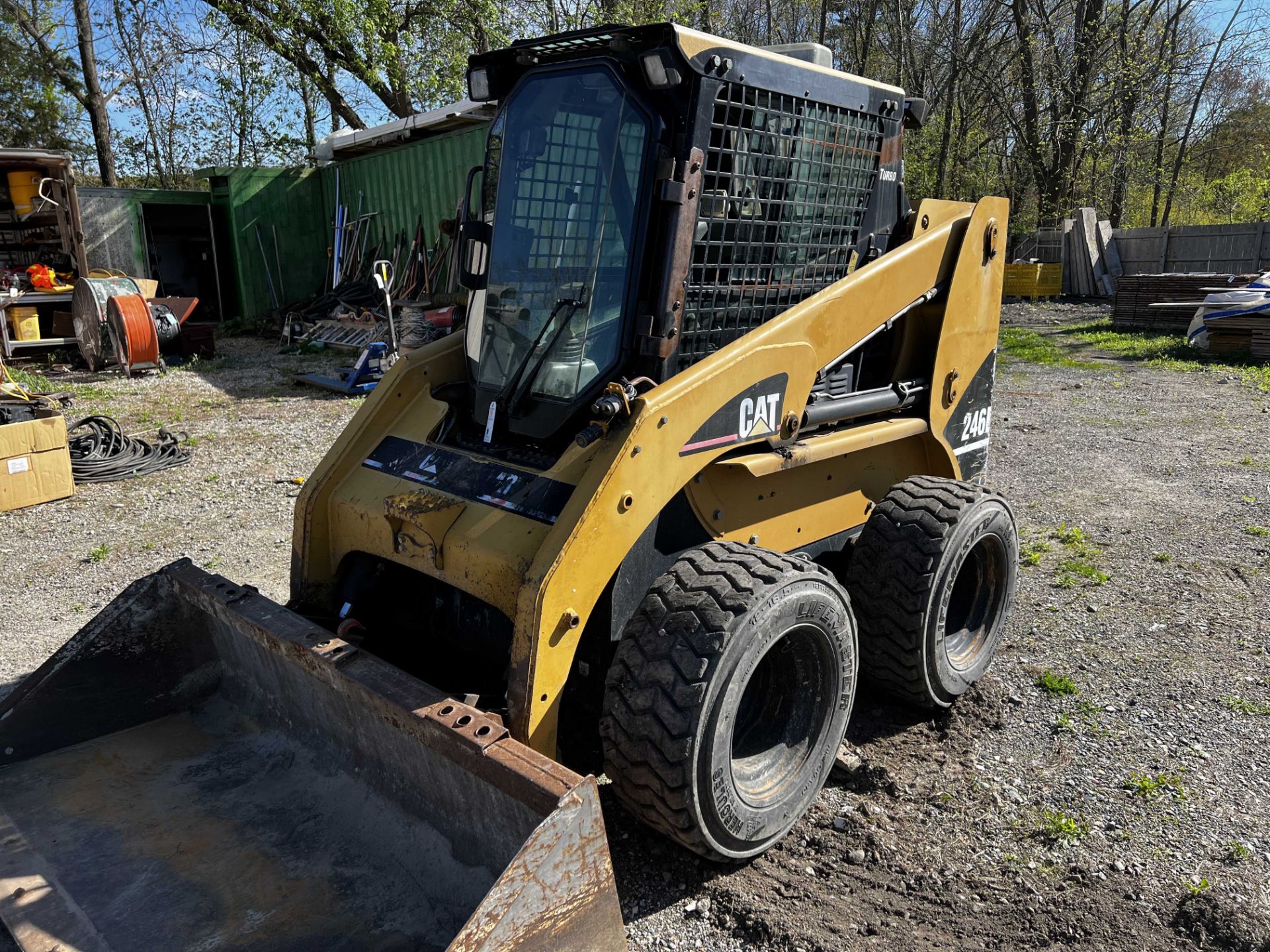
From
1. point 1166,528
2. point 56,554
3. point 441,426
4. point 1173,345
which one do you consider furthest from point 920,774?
point 1173,345

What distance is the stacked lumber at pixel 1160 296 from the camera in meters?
15.1

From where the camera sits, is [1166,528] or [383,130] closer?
[1166,528]

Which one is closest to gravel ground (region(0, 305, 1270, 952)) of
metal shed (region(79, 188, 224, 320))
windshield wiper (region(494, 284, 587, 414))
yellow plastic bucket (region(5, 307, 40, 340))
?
windshield wiper (region(494, 284, 587, 414))

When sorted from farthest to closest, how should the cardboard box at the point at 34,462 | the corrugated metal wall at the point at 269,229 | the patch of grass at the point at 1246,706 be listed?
the corrugated metal wall at the point at 269,229 < the cardboard box at the point at 34,462 < the patch of grass at the point at 1246,706

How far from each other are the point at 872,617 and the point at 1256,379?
1020 centimetres

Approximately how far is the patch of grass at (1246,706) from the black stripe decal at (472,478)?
10.3 ft

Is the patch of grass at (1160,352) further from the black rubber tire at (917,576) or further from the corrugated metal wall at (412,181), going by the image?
the corrugated metal wall at (412,181)

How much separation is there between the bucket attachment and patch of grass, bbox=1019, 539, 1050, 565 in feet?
13.6

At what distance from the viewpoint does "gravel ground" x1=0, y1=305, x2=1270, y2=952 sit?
2861mm

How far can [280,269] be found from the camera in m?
17.5

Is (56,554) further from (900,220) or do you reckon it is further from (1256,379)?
(1256,379)

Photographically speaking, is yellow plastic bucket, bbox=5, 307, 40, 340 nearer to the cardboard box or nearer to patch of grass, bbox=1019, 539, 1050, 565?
the cardboard box

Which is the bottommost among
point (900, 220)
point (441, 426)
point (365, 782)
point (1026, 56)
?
point (365, 782)

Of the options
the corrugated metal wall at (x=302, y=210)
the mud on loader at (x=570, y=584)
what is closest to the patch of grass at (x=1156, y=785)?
the mud on loader at (x=570, y=584)
